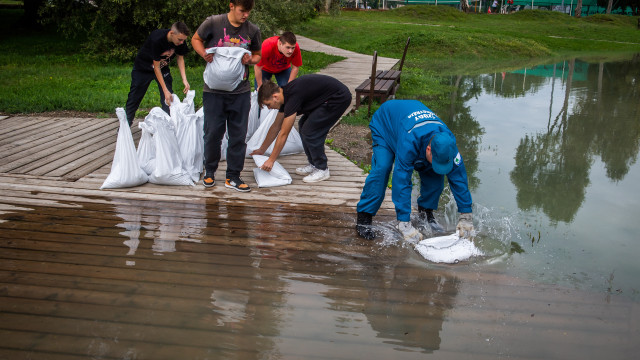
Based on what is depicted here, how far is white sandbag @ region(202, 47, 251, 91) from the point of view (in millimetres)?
4684

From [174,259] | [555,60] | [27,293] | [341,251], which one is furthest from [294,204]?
[555,60]

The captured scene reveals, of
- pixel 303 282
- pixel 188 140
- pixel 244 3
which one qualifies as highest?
pixel 244 3

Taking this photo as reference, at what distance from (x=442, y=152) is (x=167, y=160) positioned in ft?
9.25

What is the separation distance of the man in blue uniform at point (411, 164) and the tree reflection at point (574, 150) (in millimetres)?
1567

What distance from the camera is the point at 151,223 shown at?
14.3 feet

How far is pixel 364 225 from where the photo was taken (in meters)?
4.27

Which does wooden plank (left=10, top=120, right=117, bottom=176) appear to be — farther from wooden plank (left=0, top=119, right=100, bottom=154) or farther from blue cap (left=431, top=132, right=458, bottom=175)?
blue cap (left=431, top=132, right=458, bottom=175)

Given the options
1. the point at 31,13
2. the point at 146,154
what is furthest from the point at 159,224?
the point at 31,13

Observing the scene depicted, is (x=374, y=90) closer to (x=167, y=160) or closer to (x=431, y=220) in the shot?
(x=167, y=160)

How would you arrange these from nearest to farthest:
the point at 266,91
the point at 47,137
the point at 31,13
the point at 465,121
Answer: the point at 266,91, the point at 47,137, the point at 465,121, the point at 31,13

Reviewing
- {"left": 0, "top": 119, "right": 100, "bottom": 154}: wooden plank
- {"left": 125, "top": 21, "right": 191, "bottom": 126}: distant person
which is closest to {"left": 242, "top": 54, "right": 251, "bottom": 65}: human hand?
{"left": 125, "top": 21, "right": 191, "bottom": 126}: distant person

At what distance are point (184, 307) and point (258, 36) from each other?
278 cm

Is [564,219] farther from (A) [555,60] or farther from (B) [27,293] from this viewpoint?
(A) [555,60]

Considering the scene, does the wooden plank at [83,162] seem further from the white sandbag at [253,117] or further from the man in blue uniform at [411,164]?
the man in blue uniform at [411,164]
